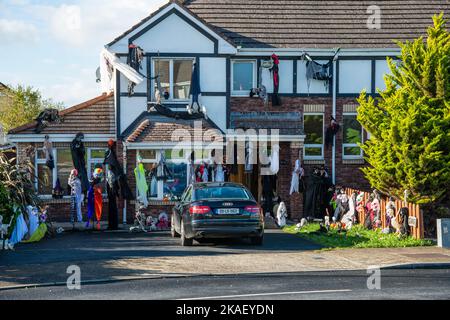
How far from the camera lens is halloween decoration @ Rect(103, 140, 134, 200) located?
25.7 m

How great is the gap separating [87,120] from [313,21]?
362 inches

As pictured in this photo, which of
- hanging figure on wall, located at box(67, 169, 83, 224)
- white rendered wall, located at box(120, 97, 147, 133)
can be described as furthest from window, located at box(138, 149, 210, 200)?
hanging figure on wall, located at box(67, 169, 83, 224)

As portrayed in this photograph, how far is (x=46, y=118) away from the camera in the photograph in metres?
27.3

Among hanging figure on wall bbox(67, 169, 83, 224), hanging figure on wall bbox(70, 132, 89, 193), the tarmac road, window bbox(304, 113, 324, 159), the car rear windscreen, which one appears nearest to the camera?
the tarmac road

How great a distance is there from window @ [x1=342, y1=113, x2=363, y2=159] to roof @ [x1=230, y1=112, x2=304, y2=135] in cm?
185

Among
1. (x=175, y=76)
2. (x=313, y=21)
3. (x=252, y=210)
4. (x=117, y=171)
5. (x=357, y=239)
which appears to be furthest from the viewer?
(x=313, y=21)

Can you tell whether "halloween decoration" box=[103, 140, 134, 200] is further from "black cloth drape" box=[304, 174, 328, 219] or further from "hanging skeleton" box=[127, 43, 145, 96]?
"black cloth drape" box=[304, 174, 328, 219]

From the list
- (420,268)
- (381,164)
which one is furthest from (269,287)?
(381,164)

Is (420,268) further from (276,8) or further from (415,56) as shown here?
(276,8)

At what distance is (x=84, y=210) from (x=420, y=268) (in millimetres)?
14285

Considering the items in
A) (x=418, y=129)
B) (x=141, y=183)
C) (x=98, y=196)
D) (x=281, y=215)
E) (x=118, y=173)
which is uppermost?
(x=418, y=129)

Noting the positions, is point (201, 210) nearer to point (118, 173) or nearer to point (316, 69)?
point (118, 173)

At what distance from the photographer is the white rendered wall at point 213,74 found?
90.4 ft

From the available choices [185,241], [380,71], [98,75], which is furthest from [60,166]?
[380,71]
